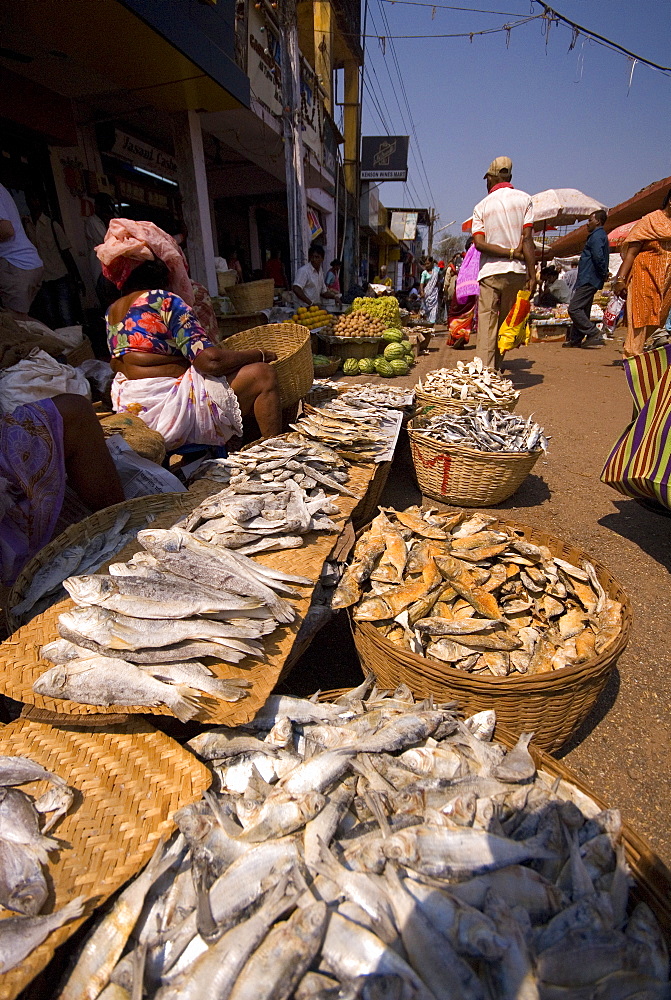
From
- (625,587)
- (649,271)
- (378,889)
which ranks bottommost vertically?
(625,587)

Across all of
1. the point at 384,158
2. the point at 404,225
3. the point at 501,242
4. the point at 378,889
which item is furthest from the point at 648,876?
the point at 404,225

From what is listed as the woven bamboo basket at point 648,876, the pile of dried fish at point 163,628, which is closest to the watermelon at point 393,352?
the pile of dried fish at point 163,628

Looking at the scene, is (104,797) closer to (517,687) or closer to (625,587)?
(517,687)

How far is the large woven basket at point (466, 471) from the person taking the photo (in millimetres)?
3992

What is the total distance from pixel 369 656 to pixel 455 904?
1.03 meters

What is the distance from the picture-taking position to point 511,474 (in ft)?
13.4

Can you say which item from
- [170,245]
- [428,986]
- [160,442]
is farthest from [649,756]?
[170,245]

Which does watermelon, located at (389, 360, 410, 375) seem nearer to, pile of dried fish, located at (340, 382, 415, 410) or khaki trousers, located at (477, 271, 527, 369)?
khaki trousers, located at (477, 271, 527, 369)

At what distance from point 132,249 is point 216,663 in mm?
3088

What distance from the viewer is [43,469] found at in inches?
99.4

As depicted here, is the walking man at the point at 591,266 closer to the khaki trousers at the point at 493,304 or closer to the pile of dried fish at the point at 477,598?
the khaki trousers at the point at 493,304

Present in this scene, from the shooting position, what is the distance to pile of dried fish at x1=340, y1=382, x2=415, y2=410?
15.9 feet

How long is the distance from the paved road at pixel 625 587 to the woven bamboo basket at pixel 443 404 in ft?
1.56

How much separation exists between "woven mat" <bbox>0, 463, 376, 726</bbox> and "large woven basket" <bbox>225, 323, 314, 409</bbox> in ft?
7.83
